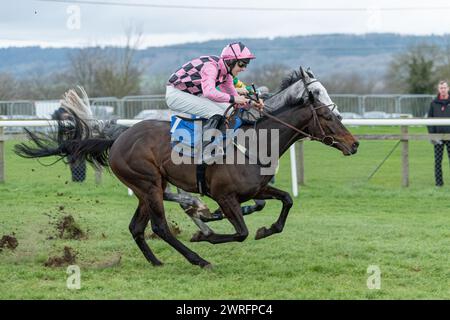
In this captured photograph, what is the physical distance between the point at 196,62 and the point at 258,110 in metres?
0.71

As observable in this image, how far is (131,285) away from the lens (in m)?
5.85

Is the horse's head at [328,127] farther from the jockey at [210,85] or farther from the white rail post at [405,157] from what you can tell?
the white rail post at [405,157]

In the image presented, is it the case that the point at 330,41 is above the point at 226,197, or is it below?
above

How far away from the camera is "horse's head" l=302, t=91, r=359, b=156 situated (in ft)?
21.6

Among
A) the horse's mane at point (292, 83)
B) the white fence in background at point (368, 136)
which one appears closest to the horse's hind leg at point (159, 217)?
the horse's mane at point (292, 83)

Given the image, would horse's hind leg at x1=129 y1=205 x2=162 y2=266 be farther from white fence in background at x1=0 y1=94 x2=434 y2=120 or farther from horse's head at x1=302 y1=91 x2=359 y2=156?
white fence in background at x1=0 y1=94 x2=434 y2=120

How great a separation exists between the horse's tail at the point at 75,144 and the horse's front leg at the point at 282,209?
1.62 meters

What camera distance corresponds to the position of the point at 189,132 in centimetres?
665

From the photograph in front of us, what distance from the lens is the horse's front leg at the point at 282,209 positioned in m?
6.67

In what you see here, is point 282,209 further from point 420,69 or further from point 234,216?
point 420,69

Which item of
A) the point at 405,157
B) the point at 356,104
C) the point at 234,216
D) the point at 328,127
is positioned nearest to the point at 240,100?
the point at 328,127
